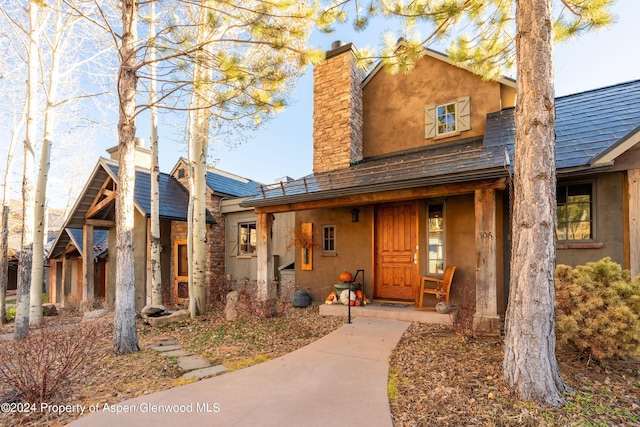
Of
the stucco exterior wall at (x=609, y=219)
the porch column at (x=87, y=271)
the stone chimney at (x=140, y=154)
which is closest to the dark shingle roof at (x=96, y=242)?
the porch column at (x=87, y=271)

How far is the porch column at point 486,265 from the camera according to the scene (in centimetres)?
499

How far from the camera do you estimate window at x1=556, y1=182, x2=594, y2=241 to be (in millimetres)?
5703

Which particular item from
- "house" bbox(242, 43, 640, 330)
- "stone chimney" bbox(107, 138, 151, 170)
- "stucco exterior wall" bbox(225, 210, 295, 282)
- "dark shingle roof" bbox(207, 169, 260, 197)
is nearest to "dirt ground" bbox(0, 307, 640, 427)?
"house" bbox(242, 43, 640, 330)

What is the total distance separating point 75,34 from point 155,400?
9.51m

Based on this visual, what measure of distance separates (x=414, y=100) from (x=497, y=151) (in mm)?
3097

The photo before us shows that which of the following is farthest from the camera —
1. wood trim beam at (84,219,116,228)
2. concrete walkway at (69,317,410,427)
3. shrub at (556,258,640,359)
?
wood trim beam at (84,219,116,228)

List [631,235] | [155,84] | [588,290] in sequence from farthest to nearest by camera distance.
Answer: [155,84] < [631,235] < [588,290]

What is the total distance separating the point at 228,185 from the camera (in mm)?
12328

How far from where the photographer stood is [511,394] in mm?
3088

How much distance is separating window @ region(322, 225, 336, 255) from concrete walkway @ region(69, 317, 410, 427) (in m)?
4.00

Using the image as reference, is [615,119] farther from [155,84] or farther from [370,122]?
[155,84]

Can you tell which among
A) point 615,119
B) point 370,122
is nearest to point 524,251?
point 615,119

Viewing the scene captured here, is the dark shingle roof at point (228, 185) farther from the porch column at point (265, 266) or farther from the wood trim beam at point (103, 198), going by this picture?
the porch column at point (265, 266)

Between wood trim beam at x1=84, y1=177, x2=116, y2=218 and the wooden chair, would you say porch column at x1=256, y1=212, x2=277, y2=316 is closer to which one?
the wooden chair
